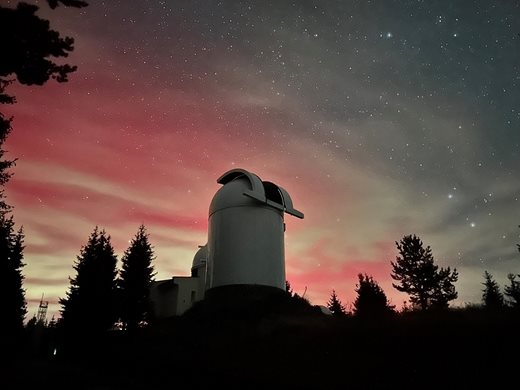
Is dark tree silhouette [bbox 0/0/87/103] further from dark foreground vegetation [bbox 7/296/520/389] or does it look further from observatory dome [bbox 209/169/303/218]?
observatory dome [bbox 209/169/303/218]

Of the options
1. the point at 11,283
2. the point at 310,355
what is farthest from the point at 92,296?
the point at 310,355

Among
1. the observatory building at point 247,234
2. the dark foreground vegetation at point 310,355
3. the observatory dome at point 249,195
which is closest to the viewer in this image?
the dark foreground vegetation at point 310,355

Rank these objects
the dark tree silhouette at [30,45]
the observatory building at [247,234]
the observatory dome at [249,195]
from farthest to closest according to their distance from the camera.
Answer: the observatory dome at [249,195]
the observatory building at [247,234]
the dark tree silhouette at [30,45]

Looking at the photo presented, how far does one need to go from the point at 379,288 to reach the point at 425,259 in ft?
25.3

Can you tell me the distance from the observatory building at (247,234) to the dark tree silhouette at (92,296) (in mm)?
11017

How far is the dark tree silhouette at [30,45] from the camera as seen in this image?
7684 mm

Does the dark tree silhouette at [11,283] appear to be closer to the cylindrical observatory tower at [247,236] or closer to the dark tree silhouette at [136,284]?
the dark tree silhouette at [136,284]

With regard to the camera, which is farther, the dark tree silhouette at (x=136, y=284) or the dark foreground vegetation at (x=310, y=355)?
the dark tree silhouette at (x=136, y=284)

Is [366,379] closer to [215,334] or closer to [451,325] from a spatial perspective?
[451,325]

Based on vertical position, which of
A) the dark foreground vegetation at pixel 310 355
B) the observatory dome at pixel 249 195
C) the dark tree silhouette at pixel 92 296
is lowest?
the dark foreground vegetation at pixel 310 355

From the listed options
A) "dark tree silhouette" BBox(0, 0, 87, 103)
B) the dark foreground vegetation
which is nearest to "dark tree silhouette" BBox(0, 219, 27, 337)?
the dark foreground vegetation

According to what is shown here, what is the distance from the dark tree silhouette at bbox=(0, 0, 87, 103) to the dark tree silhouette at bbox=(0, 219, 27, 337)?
2555 centimetres

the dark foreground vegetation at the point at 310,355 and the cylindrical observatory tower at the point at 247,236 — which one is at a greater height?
the cylindrical observatory tower at the point at 247,236

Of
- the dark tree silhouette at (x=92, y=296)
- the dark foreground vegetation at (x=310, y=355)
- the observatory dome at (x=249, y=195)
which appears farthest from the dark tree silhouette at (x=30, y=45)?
the dark tree silhouette at (x=92, y=296)
